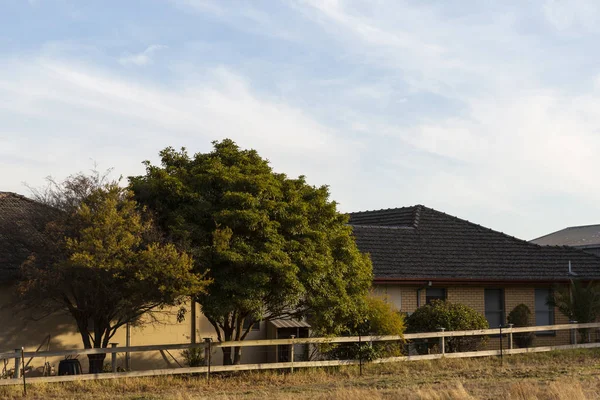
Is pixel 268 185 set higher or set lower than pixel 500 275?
higher

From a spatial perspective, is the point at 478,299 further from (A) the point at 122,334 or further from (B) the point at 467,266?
(A) the point at 122,334

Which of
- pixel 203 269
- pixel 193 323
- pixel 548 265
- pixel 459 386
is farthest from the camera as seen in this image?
pixel 548 265

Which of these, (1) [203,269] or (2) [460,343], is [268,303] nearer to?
(1) [203,269]

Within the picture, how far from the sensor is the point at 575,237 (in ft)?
175

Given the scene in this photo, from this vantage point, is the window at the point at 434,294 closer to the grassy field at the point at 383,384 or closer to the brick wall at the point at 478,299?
the brick wall at the point at 478,299

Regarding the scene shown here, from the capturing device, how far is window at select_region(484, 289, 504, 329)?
29.8m

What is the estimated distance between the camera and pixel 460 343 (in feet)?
84.0

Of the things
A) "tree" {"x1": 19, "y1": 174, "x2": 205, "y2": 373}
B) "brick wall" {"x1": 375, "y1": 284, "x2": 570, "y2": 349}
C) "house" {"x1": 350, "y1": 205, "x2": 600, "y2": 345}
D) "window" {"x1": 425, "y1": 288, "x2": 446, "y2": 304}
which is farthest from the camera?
"window" {"x1": 425, "y1": 288, "x2": 446, "y2": 304}

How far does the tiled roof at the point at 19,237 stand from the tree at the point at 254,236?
2350 mm

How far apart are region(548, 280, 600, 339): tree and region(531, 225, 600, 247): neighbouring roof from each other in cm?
1977

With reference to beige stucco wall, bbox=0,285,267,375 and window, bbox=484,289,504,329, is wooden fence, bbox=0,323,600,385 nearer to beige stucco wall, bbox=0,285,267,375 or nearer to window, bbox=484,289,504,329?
beige stucco wall, bbox=0,285,267,375

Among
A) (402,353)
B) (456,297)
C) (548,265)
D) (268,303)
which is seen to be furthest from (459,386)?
(548,265)

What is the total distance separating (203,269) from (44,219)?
3.78 metres

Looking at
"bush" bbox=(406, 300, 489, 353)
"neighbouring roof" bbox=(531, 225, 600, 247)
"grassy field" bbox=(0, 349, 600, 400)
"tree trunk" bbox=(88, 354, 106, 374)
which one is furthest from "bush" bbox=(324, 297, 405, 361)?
"neighbouring roof" bbox=(531, 225, 600, 247)
